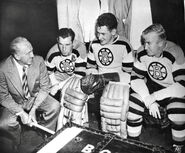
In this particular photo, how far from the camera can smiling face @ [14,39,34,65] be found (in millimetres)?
2236

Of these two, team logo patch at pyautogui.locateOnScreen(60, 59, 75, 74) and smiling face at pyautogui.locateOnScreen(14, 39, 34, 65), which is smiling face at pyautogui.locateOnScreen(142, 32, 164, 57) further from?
smiling face at pyautogui.locateOnScreen(14, 39, 34, 65)

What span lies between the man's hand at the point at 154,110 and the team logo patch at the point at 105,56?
0.48m

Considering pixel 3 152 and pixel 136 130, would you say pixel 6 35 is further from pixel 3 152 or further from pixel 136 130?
pixel 136 130

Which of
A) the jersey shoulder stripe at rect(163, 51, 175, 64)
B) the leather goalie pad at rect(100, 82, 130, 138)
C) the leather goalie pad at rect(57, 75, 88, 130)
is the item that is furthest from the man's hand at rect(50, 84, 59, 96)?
the jersey shoulder stripe at rect(163, 51, 175, 64)

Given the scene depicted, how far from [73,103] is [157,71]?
701 mm

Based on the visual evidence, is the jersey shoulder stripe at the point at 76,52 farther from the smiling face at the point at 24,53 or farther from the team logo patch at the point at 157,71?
the team logo patch at the point at 157,71

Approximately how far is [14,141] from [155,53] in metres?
1.34

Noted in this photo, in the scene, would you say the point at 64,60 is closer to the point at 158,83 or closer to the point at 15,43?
the point at 15,43

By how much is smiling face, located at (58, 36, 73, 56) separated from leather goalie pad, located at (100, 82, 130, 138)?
45cm

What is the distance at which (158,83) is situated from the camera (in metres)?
2.13

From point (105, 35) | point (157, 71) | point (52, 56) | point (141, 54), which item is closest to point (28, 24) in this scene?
point (52, 56)

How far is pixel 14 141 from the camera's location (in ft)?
7.67

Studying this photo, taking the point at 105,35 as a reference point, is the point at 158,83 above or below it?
below

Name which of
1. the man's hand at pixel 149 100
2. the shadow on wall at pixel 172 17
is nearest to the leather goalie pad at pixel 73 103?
the man's hand at pixel 149 100
